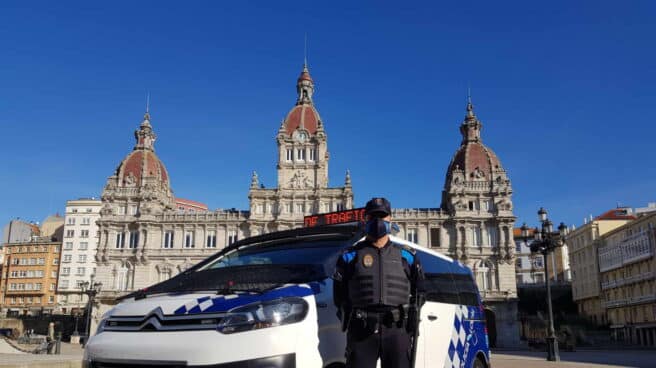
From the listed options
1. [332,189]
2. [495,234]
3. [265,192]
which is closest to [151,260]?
[265,192]

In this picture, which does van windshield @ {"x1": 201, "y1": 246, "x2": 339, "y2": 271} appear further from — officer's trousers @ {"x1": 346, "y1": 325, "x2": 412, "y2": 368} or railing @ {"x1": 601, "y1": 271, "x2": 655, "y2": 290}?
railing @ {"x1": 601, "y1": 271, "x2": 655, "y2": 290}

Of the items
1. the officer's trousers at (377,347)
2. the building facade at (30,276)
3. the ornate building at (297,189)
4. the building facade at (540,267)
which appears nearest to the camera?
the officer's trousers at (377,347)

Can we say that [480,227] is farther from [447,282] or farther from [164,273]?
[447,282]

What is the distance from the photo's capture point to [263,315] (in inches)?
162

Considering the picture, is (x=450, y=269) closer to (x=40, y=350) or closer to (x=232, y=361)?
(x=232, y=361)

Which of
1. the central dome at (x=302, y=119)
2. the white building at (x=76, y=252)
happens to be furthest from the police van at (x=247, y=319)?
the white building at (x=76, y=252)

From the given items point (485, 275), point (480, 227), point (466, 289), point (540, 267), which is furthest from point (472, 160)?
point (466, 289)

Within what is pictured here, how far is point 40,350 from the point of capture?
102ft

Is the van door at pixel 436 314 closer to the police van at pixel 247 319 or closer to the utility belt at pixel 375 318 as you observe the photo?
the police van at pixel 247 319

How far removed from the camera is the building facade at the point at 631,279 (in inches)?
1960

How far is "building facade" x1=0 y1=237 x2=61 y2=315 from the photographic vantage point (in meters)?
77.8

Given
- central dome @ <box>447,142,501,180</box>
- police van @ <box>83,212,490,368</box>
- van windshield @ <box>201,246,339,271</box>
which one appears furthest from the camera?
central dome @ <box>447,142,501,180</box>

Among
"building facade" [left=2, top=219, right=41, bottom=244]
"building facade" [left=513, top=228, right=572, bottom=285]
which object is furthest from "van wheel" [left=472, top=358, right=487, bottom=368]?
"building facade" [left=2, top=219, right=41, bottom=244]

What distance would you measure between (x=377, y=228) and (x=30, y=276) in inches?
3503
